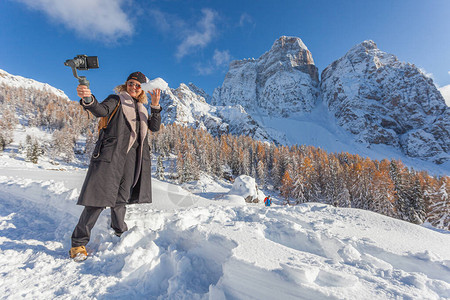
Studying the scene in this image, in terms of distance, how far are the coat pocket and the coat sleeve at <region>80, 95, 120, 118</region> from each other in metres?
0.33

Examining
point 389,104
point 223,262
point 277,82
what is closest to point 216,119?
point 277,82

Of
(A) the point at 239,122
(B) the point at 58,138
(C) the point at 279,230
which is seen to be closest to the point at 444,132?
(A) the point at 239,122

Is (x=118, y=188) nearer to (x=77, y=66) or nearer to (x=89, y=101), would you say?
(x=89, y=101)

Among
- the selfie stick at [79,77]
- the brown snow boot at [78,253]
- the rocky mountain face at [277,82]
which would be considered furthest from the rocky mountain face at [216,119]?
the brown snow boot at [78,253]

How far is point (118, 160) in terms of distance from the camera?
7.85 ft

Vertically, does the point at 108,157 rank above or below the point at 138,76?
below

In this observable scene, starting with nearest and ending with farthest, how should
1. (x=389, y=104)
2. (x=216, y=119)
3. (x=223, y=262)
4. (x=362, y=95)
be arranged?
1. (x=223, y=262)
2. (x=216, y=119)
3. (x=389, y=104)
4. (x=362, y=95)

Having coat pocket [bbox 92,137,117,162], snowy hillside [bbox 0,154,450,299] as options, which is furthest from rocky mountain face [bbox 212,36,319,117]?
coat pocket [bbox 92,137,117,162]

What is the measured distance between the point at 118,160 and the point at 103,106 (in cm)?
70

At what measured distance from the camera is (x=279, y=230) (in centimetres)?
256

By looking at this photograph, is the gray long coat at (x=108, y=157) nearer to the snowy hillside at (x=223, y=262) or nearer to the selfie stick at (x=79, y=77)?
the selfie stick at (x=79, y=77)

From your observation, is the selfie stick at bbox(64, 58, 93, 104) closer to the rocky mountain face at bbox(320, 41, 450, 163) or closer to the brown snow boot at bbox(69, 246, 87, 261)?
the brown snow boot at bbox(69, 246, 87, 261)

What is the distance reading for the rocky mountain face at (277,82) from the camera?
14650 centimetres

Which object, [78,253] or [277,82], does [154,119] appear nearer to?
[78,253]
